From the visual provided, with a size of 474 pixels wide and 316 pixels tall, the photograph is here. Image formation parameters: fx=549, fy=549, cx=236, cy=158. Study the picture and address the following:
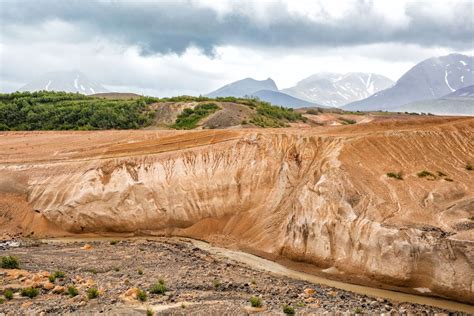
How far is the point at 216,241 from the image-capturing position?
1141 inches

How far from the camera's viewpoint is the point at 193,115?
59.5 metres

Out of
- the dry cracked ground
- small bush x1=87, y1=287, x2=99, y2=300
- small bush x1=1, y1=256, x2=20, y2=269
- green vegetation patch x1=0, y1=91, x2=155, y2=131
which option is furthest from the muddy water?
green vegetation patch x1=0, y1=91, x2=155, y2=131

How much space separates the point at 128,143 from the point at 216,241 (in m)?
10.0

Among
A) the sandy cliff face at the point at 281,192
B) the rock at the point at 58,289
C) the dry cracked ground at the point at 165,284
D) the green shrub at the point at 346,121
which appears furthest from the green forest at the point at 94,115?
the rock at the point at 58,289

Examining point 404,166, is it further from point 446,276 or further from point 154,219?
point 154,219

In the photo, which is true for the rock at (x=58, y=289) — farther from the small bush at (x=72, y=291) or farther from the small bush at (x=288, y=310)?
the small bush at (x=288, y=310)

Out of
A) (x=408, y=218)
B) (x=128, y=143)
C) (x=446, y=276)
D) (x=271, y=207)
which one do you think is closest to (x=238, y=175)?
(x=271, y=207)

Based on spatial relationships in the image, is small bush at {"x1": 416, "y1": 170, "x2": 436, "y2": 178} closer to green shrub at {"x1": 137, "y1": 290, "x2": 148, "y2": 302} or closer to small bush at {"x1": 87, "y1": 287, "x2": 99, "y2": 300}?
green shrub at {"x1": 137, "y1": 290, "x2": 148, "y2": 302}

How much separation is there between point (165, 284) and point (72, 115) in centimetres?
4160

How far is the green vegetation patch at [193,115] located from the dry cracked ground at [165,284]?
30.7 metres

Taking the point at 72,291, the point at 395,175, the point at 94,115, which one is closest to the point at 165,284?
the point at 72,291

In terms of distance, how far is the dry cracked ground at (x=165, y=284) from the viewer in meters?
17.8

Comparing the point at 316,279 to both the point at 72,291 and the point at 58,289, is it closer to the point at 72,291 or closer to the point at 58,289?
the point at 72,291

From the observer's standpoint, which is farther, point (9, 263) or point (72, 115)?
point (72, 115)
